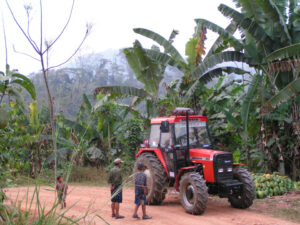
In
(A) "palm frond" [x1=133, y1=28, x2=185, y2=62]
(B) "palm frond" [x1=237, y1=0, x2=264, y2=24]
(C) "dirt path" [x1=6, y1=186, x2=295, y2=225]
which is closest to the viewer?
(C) "dirt path" [x1=6, y1=186, x2=295, y2=225]

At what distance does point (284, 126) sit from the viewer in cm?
1112

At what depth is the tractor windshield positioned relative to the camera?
27.2 feet

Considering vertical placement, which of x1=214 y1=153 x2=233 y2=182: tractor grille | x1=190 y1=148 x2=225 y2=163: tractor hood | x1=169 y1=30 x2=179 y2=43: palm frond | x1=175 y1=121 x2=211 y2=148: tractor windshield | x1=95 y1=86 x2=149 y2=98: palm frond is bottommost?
x1=214 y1=153 x2=233 y2=182: tractor grille

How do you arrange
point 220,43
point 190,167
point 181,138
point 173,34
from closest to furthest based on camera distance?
point 190,167
point 181,138
point 220,43
point 173,34

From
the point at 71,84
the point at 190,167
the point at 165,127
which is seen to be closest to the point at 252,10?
the point at 165,127

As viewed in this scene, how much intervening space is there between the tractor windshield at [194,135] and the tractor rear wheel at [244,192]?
105cm

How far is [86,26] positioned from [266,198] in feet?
24.9

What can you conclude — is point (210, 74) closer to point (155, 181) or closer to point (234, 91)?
point (234, 91)

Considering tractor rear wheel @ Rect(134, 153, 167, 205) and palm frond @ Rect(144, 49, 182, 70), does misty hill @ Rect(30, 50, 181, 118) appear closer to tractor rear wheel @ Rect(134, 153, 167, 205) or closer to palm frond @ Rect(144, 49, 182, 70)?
palm frond @ Rect(144, 49, 182, 70)

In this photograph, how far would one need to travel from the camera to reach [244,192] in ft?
25.6

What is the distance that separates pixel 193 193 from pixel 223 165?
0.98 metres

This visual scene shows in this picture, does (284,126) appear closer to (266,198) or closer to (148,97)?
(266,198)

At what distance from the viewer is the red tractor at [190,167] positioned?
7501 mm

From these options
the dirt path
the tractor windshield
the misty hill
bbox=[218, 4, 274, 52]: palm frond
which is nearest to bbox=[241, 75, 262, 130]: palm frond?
bbox=[218, 4, 274, 52]: palm frond
